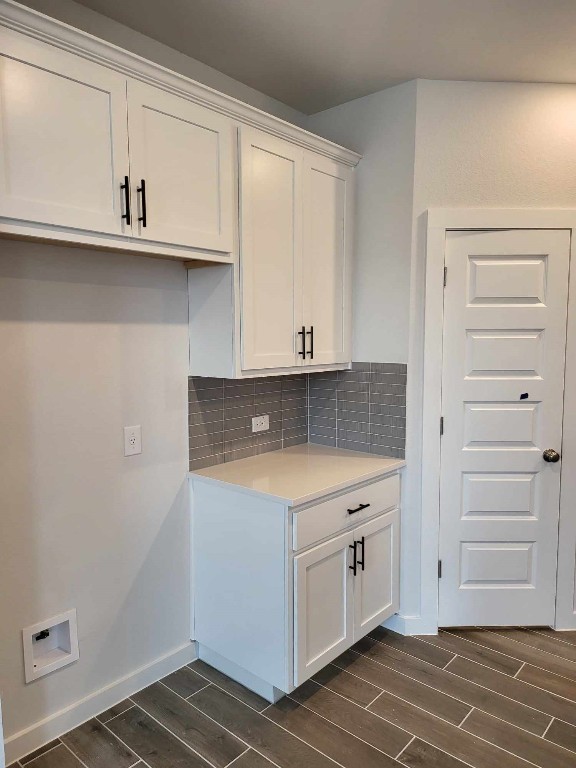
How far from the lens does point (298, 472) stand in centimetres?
246

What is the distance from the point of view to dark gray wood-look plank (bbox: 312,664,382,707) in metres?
2.25

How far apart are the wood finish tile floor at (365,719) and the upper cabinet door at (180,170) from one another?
6.12 feet

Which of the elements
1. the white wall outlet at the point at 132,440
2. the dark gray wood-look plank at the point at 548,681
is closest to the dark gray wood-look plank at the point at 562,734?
the dark gray wood-look plank at the point at 548,681

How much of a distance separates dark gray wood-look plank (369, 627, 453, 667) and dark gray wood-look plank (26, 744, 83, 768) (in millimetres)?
1450

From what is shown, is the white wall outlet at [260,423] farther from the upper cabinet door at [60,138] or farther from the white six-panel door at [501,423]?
the upper cabinet door at [60,138]

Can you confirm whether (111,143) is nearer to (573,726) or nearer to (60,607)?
(60,607)

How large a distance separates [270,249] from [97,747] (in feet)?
6.78

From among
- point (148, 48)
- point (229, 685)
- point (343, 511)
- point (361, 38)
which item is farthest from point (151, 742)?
point (361, 38)

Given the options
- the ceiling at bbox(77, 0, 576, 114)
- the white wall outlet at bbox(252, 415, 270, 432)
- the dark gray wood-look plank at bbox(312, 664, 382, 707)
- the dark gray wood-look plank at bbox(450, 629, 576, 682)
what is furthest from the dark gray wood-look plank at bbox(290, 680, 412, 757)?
the ceiling at bbox(77, 0, 576, 114)

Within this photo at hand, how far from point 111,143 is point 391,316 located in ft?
5.05

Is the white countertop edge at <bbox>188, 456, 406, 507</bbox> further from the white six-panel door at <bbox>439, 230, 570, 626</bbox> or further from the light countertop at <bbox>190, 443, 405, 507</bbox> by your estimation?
the white six-panel door at <bbox>439, 230, 570, 626</bbox>

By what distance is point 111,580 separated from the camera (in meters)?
2.19

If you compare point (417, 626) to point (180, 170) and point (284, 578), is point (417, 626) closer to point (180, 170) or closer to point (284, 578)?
point (284, 578)

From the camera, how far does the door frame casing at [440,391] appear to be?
2555mm
